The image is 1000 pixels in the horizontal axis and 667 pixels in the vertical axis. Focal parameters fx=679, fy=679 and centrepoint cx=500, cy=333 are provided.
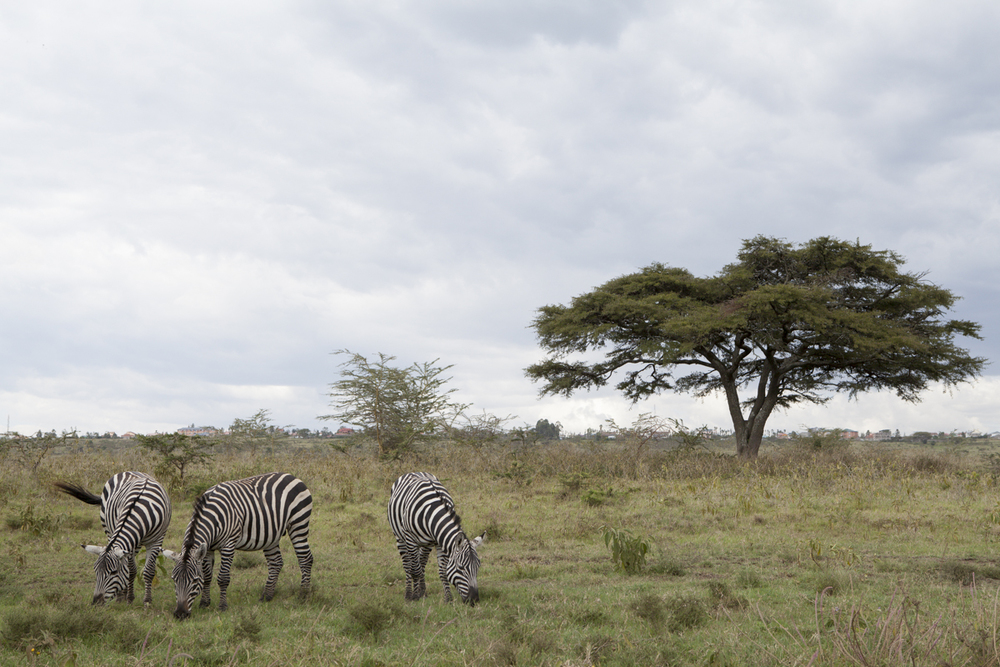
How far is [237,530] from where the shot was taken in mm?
8234

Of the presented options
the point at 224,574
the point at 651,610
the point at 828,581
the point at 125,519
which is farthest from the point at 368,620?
the point at 828,581

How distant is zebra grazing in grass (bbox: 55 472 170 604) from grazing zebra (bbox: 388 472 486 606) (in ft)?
10.0

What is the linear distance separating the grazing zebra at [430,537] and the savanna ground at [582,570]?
14.9 inches

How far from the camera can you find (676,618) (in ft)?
22.7

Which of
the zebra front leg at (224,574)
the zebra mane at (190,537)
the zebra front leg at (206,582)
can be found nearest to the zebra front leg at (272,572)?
the zebra front leg at (224,574)

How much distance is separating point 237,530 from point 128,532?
1.39m

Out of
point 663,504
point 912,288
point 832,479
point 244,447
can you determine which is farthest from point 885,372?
point 244,447

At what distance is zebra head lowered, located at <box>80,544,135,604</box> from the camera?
7793 millimetres

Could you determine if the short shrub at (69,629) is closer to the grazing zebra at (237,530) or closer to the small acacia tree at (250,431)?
the grazing zebra at (237,530)

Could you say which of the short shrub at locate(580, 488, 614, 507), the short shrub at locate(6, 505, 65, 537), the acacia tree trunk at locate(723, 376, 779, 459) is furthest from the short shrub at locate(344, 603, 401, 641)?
the acacia tree trunk at locate(723, 376, 779, 459)

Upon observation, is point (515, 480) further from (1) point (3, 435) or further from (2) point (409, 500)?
(1) point (3, 435)

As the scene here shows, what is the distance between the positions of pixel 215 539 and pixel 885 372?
28080mm

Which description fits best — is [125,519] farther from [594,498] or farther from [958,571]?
[958,571]

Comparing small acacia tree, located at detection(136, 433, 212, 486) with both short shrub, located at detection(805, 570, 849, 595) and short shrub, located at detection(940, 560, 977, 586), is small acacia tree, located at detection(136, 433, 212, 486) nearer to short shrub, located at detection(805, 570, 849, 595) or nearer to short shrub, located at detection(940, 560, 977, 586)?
short shrub, located at detection(805, 570, 849, 595)
